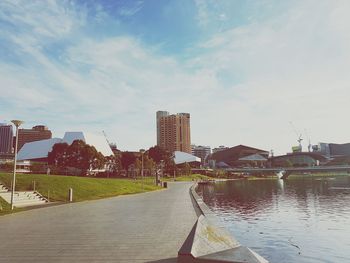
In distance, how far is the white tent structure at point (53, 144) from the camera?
149875 millimetres

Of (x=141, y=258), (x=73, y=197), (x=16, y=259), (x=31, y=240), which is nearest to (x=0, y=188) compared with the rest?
(x=73, y=197)

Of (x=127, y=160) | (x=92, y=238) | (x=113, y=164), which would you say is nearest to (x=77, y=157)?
(x=113, y=164)

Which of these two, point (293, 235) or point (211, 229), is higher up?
point (211, 229)

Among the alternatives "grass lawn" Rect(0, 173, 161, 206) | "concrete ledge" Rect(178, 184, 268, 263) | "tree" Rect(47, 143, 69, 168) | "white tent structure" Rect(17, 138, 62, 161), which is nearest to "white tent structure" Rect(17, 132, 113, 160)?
"white tent structure" Rect(17, 138, 62, 161)

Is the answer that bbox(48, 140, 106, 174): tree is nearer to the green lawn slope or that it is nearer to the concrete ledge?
the green lawn slope

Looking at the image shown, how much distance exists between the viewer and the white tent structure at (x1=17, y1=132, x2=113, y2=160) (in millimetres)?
149875

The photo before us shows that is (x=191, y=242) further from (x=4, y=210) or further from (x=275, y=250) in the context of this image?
(x=4, y=210)

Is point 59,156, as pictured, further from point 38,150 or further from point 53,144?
point 38,150

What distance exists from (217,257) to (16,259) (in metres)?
6.10

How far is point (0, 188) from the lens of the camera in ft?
99.2

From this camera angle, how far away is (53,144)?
15562 centimetres

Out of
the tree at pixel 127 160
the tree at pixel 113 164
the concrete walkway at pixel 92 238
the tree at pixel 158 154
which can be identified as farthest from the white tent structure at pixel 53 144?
the concrete walkway at pixel 92 238

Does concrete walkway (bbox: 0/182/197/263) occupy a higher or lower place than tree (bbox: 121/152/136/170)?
lower

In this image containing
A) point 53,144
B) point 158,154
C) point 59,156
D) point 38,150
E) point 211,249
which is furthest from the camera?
point 38,150
